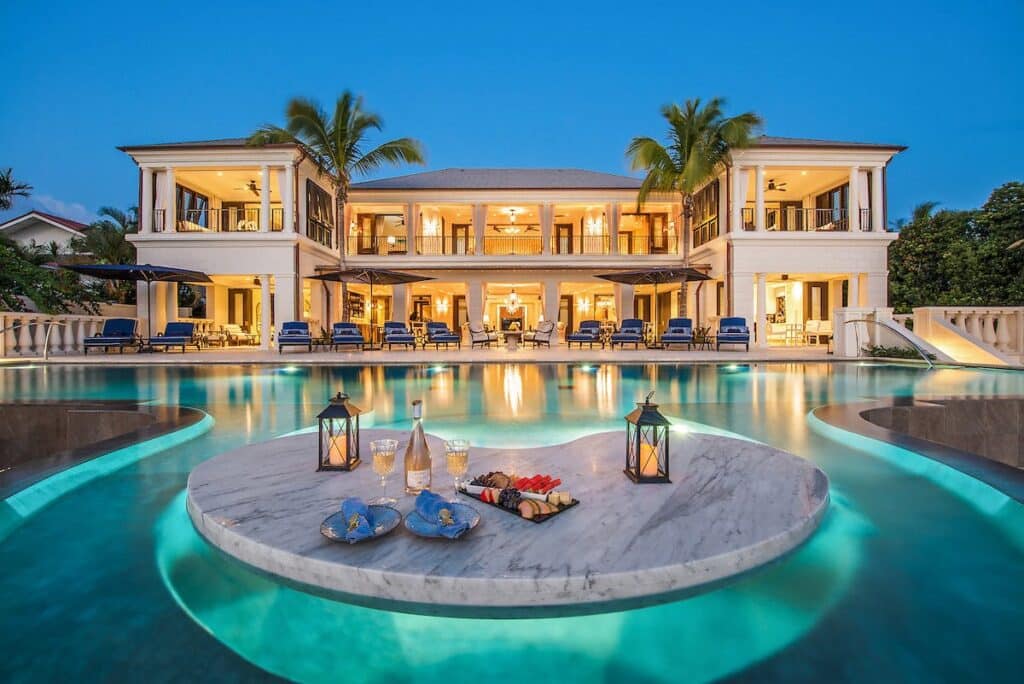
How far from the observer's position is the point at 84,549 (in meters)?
2.44

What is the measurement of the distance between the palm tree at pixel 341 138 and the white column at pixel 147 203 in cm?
400

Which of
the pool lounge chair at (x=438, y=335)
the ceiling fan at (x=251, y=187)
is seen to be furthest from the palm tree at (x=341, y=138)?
the ceiling fan at (x=251, y=187)

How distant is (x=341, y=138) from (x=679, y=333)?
1216cm

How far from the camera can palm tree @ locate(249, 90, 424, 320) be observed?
1655 centimetres

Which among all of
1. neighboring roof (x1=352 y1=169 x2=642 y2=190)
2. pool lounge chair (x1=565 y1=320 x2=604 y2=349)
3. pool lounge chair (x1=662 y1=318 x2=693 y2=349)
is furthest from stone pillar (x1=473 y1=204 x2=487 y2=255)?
pool lounge chair (x1=662 y1=318 x2=693 y2=349)

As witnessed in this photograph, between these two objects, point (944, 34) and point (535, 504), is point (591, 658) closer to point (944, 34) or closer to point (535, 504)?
point (535, 504)

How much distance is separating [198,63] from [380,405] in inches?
5939

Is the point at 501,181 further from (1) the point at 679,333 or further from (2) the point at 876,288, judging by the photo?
(2) the point at 876,288

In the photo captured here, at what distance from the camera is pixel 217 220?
2003cm

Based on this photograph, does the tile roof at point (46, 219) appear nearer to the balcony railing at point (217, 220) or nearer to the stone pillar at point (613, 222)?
the balcony railing at point (217, 220)

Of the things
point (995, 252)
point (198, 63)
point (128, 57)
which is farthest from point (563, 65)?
point (995, 252)

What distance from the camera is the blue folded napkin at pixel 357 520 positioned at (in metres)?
1.96

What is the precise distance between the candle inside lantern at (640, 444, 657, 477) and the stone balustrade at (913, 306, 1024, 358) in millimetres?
13765

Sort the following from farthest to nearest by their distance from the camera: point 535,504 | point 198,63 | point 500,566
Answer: point 198,63, point 535,504, point 500,566
